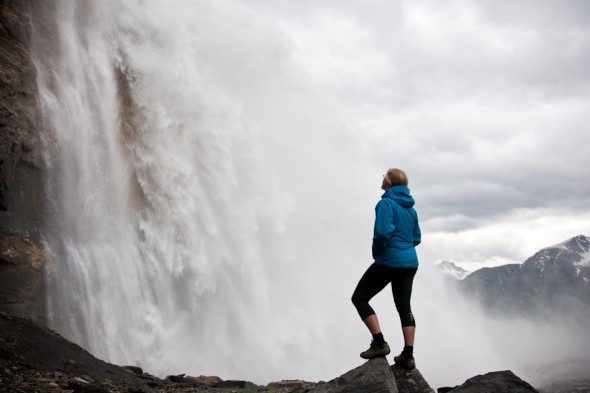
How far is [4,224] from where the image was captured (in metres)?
12.8

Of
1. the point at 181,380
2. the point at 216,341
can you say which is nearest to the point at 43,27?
the point at 181,380

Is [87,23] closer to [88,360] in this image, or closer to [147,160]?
[147,160]

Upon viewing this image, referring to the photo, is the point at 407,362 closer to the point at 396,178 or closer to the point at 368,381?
the point at 368,381

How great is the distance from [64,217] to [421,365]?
32.8 metres

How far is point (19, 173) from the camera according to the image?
13688mm

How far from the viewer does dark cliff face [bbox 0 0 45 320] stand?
1256 cm

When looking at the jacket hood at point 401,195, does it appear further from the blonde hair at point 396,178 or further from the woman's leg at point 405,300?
the woman's leg at point 405,300

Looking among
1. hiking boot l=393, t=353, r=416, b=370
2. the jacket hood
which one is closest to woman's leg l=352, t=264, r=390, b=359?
hiking boot l=393, t=353, r=416, b=370

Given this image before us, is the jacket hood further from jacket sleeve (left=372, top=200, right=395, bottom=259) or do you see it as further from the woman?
jacket sleeve (left=372, top=200, right=395, bottom=259)

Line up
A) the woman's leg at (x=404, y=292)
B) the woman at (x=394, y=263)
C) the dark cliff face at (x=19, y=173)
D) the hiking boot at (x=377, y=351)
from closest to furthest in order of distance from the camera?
1. the woman at (x=394, y=263)
2. the woman's leg at (x=404, y=292)
3. the hiking boot at (x=377, y=351)
4. the dark cliff face at (x=19, y=173)

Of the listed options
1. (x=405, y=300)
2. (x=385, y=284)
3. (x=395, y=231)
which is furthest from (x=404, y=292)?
(x=395, y=231)

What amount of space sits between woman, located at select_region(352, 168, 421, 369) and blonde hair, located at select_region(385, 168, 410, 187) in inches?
3.5

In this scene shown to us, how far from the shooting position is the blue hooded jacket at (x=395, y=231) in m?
6.80

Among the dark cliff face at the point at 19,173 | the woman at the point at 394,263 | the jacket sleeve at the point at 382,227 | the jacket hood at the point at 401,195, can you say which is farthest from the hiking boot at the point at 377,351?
the dark cliff face at the point at 19,173
